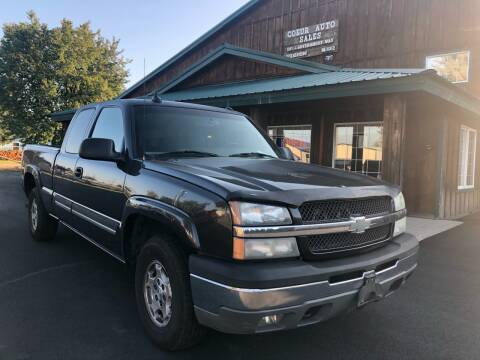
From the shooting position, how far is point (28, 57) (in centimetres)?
2966

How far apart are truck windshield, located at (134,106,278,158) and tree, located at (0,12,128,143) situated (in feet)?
95.9

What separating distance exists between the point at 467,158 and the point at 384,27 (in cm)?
504

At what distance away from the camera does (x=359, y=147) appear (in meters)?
11.5

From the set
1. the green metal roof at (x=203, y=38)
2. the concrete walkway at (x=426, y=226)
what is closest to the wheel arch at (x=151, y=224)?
the concrete walkway at (x=426, y=226)

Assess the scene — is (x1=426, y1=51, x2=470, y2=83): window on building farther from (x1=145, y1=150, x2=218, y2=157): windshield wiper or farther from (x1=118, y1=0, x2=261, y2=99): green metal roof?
(x1=145, y1=150, x2=218, y2=157): windshield wiper

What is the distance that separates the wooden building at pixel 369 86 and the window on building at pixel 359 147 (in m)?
0.03

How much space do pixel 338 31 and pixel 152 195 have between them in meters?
13.6

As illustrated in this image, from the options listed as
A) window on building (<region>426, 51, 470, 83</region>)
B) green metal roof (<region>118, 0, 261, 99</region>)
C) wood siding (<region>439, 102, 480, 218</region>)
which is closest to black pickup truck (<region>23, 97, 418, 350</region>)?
wood siding (<region>439, 102, 480, 218</region>)

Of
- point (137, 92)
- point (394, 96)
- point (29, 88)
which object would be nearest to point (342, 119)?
point (394, 96)

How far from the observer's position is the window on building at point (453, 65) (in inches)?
491

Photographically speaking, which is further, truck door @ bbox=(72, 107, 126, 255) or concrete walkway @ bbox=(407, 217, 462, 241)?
concrete walkway @ bbox=(407, 217, 462, 241)

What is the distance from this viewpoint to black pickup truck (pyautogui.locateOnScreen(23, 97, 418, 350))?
2.36 m

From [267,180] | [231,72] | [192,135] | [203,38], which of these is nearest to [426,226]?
[192,135]

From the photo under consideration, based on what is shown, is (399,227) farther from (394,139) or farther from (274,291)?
(394,139)
